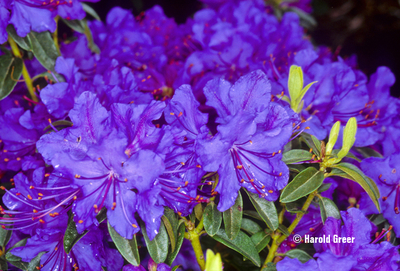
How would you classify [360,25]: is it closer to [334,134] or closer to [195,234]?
[334,134]

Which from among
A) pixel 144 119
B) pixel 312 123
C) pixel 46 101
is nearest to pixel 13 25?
pixel 46 101

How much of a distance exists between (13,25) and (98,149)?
56 cm

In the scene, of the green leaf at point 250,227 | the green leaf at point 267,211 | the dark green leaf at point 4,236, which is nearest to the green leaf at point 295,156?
the green leaf at point 267,211

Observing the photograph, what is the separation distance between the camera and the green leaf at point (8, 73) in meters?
1.09

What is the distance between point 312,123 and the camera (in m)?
1.09

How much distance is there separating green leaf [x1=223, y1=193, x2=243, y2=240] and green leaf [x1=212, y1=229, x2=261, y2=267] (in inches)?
1.4

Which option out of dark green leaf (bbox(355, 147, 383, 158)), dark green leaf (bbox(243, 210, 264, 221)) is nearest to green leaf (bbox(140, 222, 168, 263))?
dark green leaf (bbox(243, 210, 264, 221))

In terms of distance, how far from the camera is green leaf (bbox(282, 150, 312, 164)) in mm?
909

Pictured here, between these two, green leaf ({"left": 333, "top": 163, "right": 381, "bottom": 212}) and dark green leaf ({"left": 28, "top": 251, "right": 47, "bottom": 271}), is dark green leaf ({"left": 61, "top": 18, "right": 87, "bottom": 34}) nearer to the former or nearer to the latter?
dark green leaf ({"left": 28, "top": 251, "right": 47, "bottom": 271})

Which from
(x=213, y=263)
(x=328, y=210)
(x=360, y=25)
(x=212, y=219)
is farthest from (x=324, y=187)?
(x=360, y=25)

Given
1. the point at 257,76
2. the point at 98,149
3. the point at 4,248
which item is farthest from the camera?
the point at 4,248

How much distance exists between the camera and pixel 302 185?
2.87ft

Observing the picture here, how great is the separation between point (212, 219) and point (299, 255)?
0.25 m

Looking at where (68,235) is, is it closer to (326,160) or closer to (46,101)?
(46,101)
